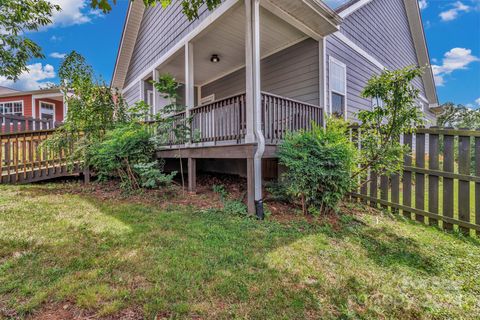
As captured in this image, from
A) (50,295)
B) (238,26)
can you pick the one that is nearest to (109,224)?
(50,295)

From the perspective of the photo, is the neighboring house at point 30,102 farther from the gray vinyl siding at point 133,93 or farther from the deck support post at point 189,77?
the deck support post at point 189,77

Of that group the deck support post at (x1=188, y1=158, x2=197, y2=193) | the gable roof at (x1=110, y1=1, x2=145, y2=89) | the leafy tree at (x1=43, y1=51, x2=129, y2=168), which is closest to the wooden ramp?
the leafy tree at (x1=43, y1=51, x2=129, y2=168)

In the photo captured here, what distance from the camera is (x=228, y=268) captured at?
7.67 feet

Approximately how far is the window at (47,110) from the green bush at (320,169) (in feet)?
60.7

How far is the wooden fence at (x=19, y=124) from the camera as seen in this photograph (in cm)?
681

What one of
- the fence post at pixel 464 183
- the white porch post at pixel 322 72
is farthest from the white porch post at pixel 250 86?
the fence post at pixel 464 183

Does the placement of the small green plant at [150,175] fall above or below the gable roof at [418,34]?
below

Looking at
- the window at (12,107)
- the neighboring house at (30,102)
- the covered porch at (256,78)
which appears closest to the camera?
the covered porch at (256,78)

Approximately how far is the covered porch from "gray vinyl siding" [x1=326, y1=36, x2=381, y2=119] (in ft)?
2.09

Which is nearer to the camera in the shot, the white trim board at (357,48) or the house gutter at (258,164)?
the house gutter at (258,164)

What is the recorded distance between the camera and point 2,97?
15.8 metres

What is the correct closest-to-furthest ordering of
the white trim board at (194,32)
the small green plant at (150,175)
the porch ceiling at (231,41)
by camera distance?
1. the white trim board at (194,32)
2. the small green plant at (150,175)
3. the porch ceiling at (231,41)

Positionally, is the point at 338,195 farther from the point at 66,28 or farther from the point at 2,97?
the point at 2,97

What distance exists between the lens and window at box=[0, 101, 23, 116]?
15.8 m
